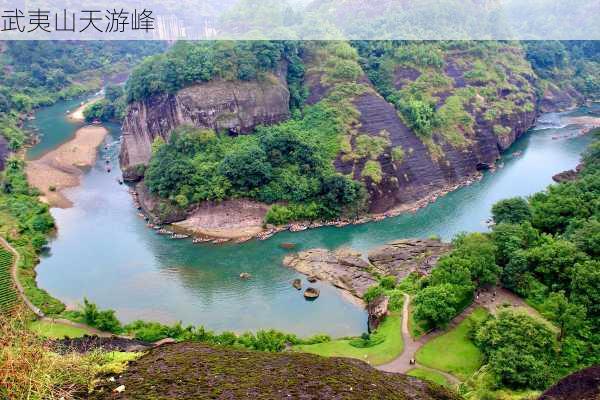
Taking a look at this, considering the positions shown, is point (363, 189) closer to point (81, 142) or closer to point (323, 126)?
point (323, 126)

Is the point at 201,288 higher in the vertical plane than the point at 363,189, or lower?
lower

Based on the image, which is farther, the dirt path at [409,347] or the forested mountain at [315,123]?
the forested mountain at [315,123]

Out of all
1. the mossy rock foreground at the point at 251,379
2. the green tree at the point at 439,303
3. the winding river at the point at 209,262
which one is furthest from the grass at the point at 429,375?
the winding river at the point at 209,262

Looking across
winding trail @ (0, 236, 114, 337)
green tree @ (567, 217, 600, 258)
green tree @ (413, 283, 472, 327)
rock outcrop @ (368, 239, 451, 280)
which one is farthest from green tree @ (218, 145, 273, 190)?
green tree @ (567, 217, 600, 258)

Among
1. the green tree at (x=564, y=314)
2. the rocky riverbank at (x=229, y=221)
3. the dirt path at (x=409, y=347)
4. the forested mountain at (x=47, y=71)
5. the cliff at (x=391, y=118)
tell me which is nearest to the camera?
the green tree at (x=564, y=314)

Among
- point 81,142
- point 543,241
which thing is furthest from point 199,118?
point 543,241

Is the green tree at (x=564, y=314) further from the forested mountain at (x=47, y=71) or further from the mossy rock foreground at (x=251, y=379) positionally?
the forested mountain at (x=47, y=71)
